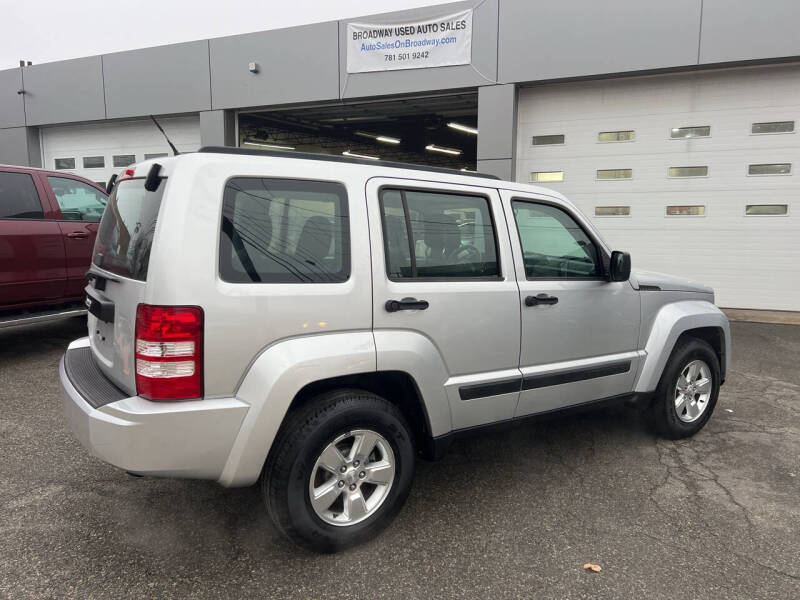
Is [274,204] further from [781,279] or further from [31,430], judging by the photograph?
[781,279]

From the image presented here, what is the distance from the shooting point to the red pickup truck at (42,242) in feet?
17.5

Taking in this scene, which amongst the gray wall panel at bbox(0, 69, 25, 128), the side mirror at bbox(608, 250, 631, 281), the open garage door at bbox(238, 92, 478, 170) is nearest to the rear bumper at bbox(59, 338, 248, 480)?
the side mirror at bbox(608, 250, 631, 281)

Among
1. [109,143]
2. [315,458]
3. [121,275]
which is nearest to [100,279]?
[121,275]

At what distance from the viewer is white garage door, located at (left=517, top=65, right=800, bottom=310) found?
8.47 m

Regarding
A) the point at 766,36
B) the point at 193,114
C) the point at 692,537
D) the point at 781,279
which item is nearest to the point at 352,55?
the point at 193,114

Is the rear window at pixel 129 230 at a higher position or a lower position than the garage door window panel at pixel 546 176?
lower

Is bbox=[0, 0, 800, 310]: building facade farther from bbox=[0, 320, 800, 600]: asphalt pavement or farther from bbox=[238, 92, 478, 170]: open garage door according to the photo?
bbox=[0, 320, 800, 600]: asphalt pavement

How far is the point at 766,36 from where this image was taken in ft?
26.2

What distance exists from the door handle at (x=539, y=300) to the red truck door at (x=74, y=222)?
16.0 feet

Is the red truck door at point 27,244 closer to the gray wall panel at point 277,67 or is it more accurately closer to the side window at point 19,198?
the side window at point 19,198

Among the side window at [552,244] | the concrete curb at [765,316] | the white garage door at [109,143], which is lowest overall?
the concrete curb at [765,316]

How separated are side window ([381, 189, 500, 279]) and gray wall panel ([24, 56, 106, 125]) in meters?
12.5

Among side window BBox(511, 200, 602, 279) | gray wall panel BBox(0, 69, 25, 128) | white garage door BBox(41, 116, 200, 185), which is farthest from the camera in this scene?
gray wall panel BBox(0, 69, 25, 128)

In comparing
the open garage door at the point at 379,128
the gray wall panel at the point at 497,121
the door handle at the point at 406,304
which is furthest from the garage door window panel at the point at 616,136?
the door handle at the point at 406,304
